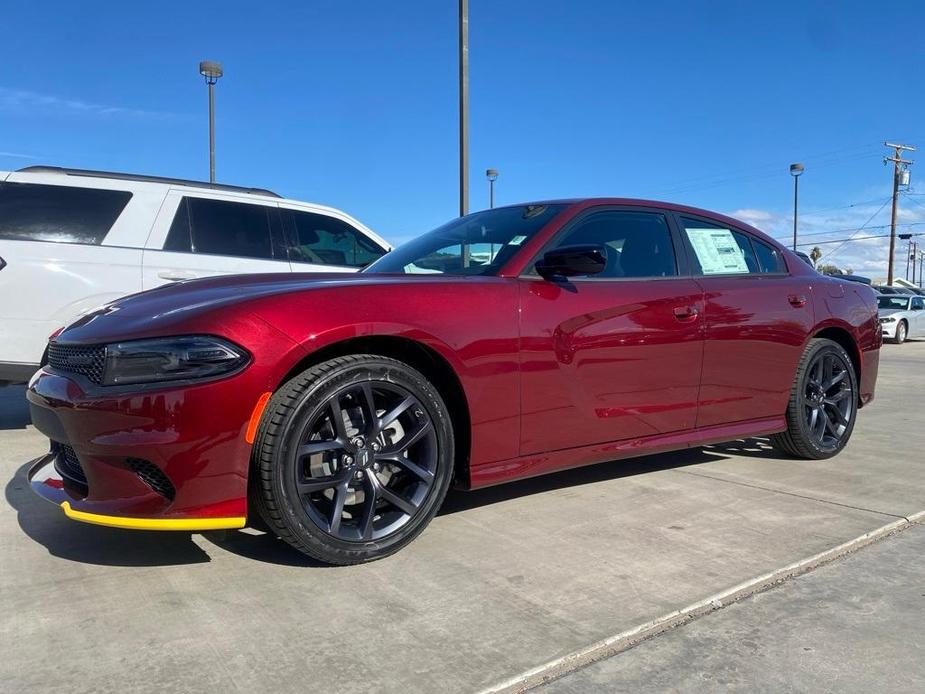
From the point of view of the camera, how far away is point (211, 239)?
604 centimetres

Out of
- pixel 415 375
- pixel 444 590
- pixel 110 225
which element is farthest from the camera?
pixel 110 225

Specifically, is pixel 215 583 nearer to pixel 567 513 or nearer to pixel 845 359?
pixel 567 513

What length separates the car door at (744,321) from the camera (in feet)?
13.2

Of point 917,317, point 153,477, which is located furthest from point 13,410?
point 917,317

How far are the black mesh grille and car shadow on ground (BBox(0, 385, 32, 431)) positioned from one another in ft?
11.0

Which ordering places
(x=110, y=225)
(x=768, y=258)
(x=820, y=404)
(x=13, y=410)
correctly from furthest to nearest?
(x=13, y=410)
(x=110, y=225)
(x=820, y=404)
(x=768, y=258)

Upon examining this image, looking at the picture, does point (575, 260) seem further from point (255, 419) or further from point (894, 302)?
point (894, 302)

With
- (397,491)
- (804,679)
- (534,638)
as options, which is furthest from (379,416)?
(804,679)

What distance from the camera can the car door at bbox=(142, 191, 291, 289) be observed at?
225 inches

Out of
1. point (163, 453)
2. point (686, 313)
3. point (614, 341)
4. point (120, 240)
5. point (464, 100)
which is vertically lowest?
point (163, 453)

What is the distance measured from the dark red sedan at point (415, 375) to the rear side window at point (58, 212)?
99.9 inches

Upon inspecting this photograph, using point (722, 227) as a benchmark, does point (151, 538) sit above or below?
below

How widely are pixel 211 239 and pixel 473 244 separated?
3031mm

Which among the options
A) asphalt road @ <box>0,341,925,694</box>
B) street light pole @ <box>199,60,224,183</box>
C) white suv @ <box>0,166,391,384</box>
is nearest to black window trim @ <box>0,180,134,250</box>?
white suv @ <box>0,166,391,384</box>
